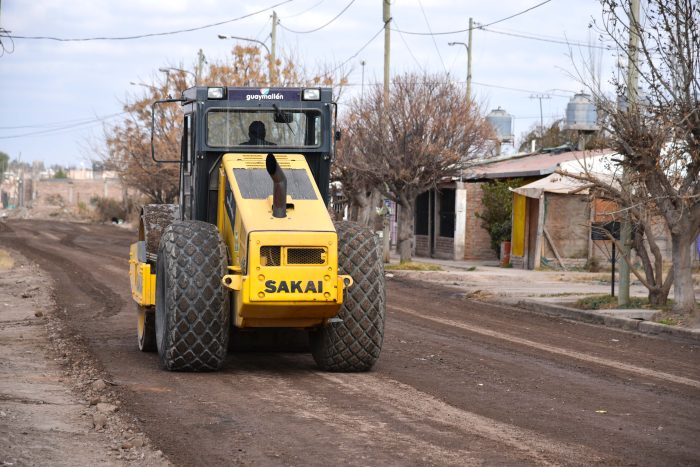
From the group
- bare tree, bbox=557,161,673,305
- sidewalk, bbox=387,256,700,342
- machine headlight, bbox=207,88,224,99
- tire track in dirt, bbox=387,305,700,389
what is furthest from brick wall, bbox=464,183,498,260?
machine headlight, bbox=207,88,224,99

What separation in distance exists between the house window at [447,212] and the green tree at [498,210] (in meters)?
1.57

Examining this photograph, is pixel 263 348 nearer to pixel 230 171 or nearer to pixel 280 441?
pixel 230 171

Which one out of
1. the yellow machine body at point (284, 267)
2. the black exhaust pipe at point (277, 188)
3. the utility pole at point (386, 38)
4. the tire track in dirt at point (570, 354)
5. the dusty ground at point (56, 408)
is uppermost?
the utility pole at point (386, 38)

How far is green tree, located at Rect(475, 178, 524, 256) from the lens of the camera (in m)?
37.7

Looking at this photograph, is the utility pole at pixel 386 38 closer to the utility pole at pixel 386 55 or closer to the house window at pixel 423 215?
the utility pole at pixel 386 55

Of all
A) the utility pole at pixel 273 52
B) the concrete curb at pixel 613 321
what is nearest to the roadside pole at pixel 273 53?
the utility pole at pixel 273 52

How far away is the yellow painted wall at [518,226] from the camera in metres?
35.4

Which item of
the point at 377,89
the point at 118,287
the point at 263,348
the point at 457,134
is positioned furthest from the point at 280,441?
the point at 377,89

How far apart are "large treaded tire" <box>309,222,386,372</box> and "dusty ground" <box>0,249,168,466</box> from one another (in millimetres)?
2378

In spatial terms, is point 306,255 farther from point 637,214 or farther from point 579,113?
point 579,113

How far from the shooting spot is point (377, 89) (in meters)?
35.4

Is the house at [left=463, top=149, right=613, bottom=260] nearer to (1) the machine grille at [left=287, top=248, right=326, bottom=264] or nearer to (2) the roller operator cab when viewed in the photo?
(2) the roller operator cab

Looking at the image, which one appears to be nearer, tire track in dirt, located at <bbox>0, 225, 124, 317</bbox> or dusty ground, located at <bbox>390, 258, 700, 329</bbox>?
tire track in dirt, located at <bbox>0, 225, 124, 317</bbox>

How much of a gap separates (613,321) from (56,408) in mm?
11852
